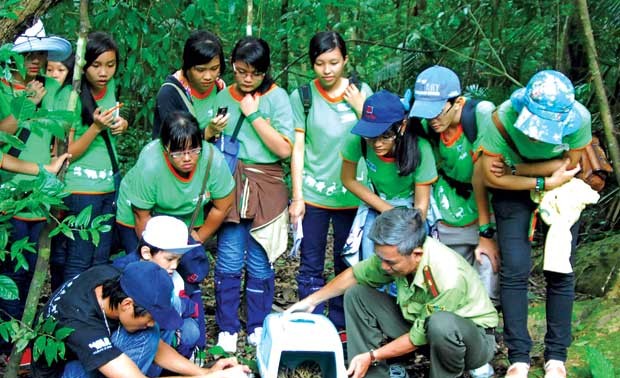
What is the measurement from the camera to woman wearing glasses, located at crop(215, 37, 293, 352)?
4.68m

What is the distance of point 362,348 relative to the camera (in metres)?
4.29

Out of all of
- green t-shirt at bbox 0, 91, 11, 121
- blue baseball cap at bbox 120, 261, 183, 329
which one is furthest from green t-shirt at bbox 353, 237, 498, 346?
green t-shirt at bbox 0, 91, 11, 121

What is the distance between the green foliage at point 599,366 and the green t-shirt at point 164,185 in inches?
81.3

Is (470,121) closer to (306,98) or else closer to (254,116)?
(306,98)

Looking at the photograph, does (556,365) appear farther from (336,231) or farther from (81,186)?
(81,186)

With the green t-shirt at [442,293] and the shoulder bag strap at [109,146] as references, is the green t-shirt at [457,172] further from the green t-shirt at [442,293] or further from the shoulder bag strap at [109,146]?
the shoulder bag strap at [109,146]

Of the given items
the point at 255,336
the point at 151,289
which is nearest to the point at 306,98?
the point at 255,336

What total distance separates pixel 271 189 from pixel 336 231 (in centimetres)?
47

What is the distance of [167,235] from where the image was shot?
13.2 ft

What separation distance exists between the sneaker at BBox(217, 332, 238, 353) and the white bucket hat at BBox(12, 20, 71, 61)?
1803 millimetres

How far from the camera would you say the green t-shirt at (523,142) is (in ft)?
12.9

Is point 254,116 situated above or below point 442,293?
above

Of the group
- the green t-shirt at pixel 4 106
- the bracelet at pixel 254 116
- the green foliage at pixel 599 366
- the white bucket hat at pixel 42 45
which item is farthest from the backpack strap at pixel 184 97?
the green foliage at pixel 599 366

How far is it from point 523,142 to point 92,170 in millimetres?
2317
